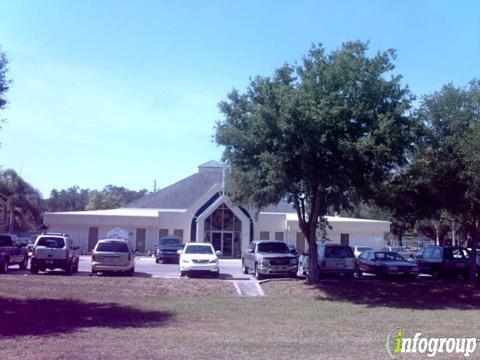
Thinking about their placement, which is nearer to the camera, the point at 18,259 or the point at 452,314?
the point at 452,314

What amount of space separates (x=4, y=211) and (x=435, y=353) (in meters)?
58.9

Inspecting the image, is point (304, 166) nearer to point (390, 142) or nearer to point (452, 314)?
point (390, 142)

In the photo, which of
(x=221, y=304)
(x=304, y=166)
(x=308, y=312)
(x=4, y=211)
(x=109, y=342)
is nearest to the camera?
(x=109, y=342)

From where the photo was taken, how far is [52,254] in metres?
28.5

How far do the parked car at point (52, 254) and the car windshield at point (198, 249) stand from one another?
5.61 m

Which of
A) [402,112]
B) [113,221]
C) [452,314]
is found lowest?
[452,314]

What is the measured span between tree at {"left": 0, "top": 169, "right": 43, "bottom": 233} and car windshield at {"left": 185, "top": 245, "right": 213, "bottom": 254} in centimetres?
3278

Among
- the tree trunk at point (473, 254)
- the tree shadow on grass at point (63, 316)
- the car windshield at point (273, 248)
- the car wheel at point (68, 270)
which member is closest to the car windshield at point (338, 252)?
the car windshield at point (273, 248)

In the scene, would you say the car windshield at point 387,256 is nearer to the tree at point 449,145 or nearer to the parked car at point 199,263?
the tree at point 449,145

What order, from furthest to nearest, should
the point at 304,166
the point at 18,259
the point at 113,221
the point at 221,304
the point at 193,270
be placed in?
the point at 113,221
the point at 18,259
the point at 193,270
the point at 304,166
the point at 221,304

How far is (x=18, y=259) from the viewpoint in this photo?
31.2 meters

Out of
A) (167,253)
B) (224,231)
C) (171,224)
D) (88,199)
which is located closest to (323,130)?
(167,253)

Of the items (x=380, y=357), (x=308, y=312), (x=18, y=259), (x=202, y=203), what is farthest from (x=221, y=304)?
(x=202, y=203)

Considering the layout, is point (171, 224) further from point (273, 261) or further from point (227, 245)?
point (273, 261)
